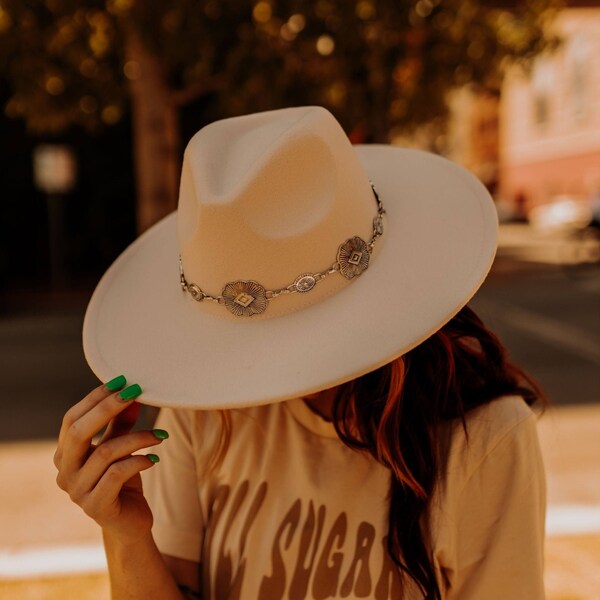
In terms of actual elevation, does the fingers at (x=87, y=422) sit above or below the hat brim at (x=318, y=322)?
below

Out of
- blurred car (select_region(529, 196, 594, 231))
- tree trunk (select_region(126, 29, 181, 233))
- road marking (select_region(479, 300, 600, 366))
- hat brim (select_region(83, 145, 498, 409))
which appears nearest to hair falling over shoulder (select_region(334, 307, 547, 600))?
hat brim (select_region(83, 145, 498, 409))

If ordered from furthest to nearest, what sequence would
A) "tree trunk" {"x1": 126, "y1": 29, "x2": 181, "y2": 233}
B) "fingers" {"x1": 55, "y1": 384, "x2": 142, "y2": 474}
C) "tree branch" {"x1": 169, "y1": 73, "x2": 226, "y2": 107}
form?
"tree branch" {"x1": 169, "y1": 73, "x2": 226, "y2": 107}, "tree trunk" {"x1": 126, "y1": 29, "x2": 181, "y2": 233}, "fingers" {"x1": 55, "y1": 384, "x2": 142, "y2": 474}

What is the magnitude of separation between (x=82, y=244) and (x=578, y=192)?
62.9ft

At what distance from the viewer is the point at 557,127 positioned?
28.8m

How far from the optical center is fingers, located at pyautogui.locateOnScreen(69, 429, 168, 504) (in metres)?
1.07

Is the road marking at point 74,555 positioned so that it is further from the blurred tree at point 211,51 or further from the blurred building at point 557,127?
the blurred building at point 557,127

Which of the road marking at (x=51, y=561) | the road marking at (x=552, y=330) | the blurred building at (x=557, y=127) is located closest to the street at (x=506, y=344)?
the road marking at (x=552, y=330)

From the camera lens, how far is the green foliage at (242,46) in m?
4.47

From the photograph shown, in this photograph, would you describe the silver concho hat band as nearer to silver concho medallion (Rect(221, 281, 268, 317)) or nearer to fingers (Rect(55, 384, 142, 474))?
silver concho medallion (Rect(221, 281, 268, 317))

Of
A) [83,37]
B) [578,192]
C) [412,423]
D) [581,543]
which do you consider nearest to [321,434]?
[412,423]

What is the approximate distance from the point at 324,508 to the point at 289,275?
40 cm

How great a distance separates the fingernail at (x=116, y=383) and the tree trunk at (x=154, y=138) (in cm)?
340

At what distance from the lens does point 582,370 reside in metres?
7.52

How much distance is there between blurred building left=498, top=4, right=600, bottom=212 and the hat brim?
2369cm
